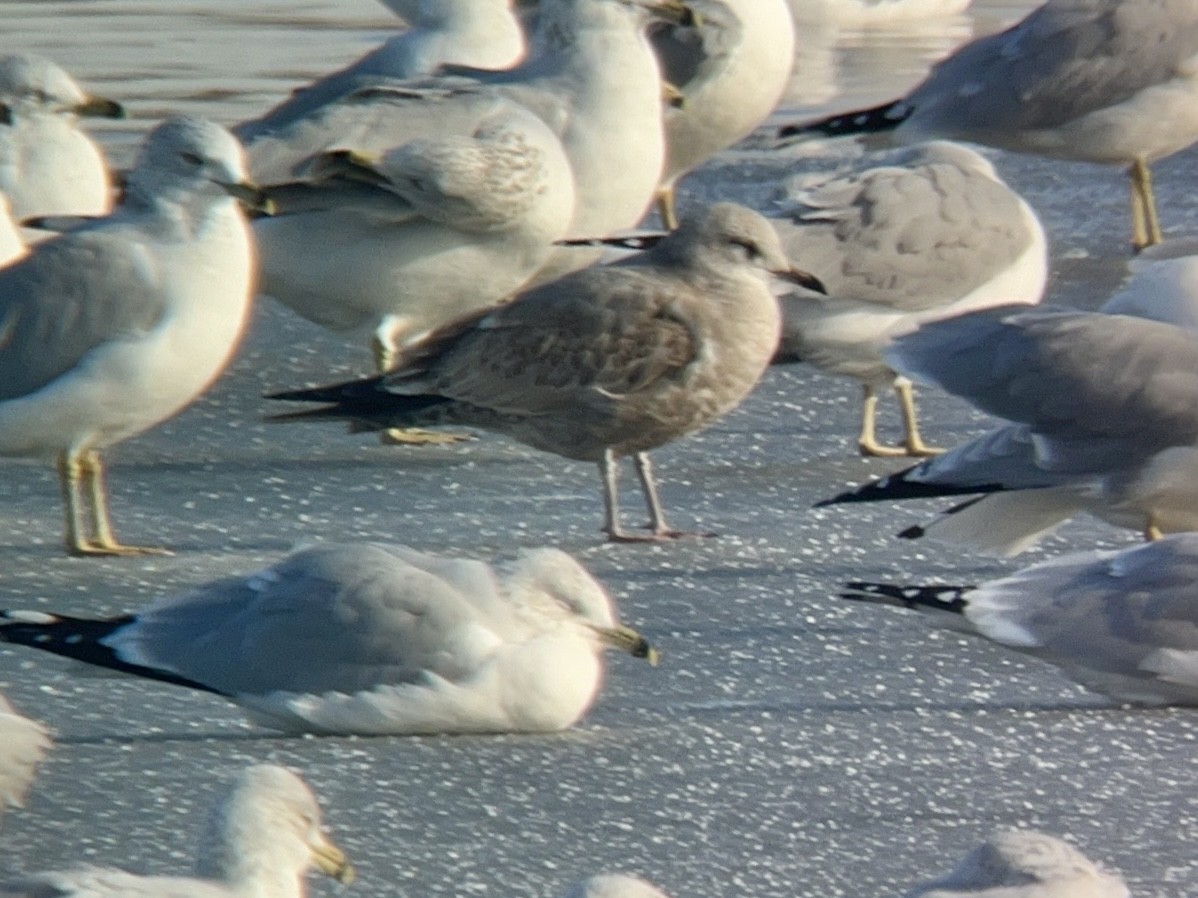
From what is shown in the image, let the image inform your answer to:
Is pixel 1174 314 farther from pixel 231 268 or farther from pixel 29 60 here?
pixel 29 60

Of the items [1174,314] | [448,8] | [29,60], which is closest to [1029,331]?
[1174,314]

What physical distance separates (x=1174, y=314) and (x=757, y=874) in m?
2.22

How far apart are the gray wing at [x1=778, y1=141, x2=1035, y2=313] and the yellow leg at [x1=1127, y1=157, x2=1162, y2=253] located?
233cm

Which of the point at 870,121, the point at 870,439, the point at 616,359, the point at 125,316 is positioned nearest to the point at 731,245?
the point at 616,359

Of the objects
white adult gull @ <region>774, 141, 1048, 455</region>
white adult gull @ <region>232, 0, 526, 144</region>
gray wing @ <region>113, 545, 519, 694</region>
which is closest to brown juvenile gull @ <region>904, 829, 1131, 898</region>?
gray wing @ <region>113, 545, 519, 694</region>

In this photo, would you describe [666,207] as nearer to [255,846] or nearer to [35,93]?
[35,93]

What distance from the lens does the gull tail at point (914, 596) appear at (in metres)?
4.97

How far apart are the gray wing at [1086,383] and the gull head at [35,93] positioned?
3047 mm

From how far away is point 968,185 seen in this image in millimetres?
7227

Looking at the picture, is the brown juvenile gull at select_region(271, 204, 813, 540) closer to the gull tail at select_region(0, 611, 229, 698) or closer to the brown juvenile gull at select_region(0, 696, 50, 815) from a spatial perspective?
the gull tail at select_region(0, 611, 229, 698)

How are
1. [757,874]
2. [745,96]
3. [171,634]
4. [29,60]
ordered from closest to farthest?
[757,874] → [171,634] → [29,60] → [745,96]

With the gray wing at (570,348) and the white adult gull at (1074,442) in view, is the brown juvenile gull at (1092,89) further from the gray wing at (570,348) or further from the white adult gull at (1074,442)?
the white adult gull at (1074,442)

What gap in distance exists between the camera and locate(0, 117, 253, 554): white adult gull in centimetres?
609

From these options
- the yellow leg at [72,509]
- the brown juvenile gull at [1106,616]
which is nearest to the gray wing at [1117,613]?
the brown juvenile gull at [1106,616]
